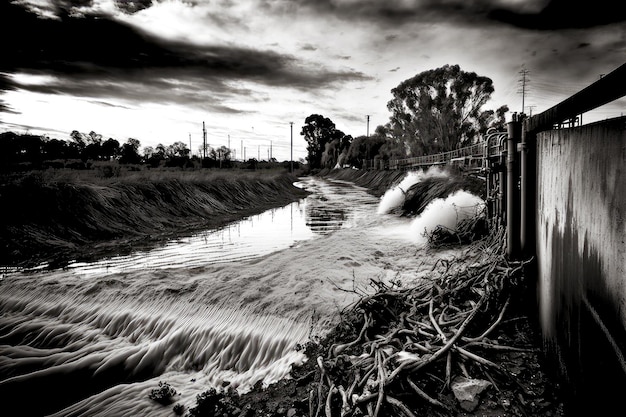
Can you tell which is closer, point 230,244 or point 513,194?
point 513,194

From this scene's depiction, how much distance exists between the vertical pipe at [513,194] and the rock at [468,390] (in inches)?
84.9

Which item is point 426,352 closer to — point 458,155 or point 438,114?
point 458,155

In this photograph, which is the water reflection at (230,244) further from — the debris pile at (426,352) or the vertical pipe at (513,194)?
the vertical pipe at (513,194)

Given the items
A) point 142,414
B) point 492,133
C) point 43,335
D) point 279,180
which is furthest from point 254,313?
point 279,180

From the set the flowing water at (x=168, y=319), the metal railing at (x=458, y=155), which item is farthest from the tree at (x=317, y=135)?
the flowing water at (x=168, y=319)

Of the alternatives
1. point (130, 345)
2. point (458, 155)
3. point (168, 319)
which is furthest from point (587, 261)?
point (458, 155)

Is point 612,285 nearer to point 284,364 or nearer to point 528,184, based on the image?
point 528,184

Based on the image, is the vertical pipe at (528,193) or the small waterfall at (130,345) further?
the small waterfall at (130,345)

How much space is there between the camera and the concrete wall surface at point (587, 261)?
1996mm

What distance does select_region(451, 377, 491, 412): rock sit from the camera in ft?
9.14

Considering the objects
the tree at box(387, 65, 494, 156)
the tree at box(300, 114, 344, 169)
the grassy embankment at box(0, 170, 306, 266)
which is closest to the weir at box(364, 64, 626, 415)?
the grassy embankment at box(0, 170, 306, 266)

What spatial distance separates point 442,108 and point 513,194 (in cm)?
4557

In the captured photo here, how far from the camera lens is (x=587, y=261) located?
246 centimetres

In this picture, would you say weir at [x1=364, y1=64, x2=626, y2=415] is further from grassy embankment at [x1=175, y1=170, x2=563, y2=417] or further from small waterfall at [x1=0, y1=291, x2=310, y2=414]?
small waterfall at [x1=0, y1=291, x2=310, y2=414]
